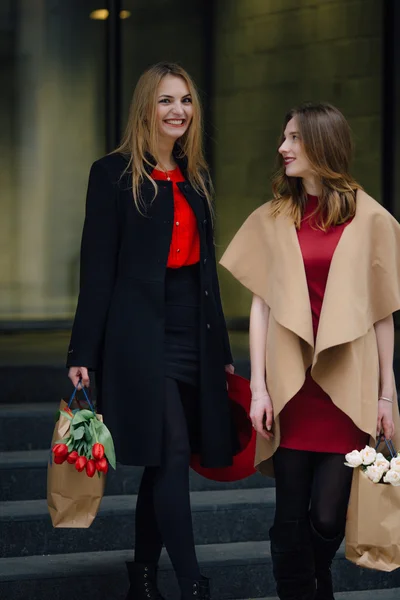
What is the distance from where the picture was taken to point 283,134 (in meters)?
4.47

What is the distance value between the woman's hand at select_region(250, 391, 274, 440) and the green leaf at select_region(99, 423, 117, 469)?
50 centimetres

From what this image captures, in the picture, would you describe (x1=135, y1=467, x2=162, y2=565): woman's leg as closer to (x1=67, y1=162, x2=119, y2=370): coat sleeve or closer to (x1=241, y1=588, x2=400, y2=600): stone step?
(x1=67, y1=162, x2=119, y2=370): coat sleeve

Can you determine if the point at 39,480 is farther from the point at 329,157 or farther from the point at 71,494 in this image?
the point at 329,157

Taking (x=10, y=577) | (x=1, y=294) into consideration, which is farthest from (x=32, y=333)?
(x=10, y=577)

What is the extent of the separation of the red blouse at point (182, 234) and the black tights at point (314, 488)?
0.80 metres

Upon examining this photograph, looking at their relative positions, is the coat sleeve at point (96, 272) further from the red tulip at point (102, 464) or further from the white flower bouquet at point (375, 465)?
the white flower bouquet at point (375, 465)

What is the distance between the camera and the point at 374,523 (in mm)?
4109

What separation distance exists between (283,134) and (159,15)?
468 centimetres

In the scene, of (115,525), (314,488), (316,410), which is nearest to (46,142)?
(115,525)

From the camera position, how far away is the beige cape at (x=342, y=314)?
13.8 feet

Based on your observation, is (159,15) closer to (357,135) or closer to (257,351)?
(357,135)

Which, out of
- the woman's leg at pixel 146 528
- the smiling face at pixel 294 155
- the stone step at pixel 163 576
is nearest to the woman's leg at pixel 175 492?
the woman's leg at pixel 146 528

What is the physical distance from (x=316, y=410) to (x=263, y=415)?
0.18 m

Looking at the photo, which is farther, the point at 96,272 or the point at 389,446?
the point at 96,272
